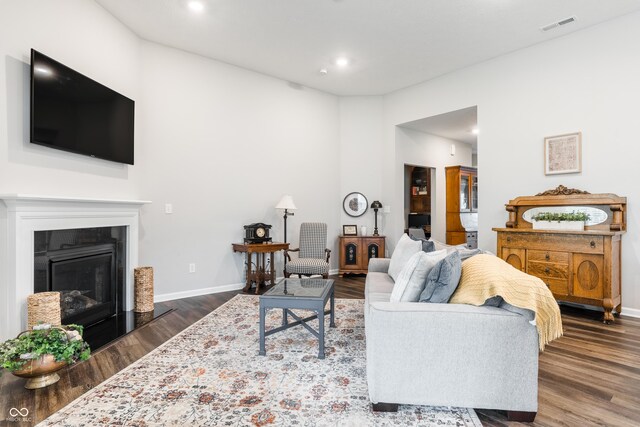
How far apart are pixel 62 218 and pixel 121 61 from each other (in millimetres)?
1946

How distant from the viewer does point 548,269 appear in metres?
3.83

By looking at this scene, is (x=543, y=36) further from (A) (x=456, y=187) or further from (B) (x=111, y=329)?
(B) (x=111, y=329)

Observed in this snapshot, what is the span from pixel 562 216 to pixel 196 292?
178 inches

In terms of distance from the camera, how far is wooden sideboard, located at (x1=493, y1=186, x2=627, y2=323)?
3.44 meters

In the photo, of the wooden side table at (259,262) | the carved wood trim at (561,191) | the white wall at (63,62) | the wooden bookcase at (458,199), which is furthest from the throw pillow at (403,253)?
the wooden bookcase at (458,199)

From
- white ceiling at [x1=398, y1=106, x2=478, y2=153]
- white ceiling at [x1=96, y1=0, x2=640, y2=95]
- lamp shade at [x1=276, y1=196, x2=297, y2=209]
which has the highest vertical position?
white ceiling at [x1=96, y1=0, x2=640, y2=95]

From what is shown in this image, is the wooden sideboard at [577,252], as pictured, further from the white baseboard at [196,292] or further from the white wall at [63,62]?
the white wall at [63,62]

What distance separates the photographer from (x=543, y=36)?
4137 millimetres

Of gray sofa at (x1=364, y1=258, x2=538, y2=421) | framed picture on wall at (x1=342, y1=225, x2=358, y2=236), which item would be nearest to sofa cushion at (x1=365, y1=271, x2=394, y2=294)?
gray sofa at (x1=364, y1=258, x2=538, y2=421)

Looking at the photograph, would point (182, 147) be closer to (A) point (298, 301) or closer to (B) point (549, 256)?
(A) point (298, 301)

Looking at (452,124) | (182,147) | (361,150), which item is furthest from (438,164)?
(182,147)

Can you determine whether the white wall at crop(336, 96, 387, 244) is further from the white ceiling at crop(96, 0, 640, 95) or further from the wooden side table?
the wooden side table

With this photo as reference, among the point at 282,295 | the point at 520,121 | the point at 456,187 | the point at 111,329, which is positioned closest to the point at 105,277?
the point at 111,329

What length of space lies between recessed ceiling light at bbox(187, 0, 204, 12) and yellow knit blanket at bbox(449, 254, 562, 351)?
3.56 metres
